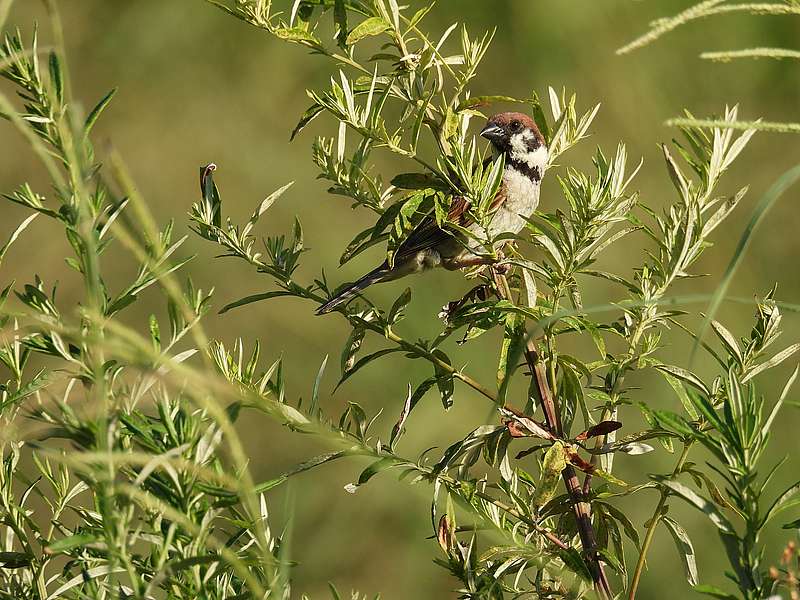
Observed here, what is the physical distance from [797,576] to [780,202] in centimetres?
342

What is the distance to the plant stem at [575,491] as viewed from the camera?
41.1 inches

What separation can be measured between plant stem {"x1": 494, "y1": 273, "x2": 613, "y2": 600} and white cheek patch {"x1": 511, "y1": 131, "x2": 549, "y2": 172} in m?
1.37

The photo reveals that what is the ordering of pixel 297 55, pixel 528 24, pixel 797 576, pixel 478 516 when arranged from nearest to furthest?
1. pixel 797 576
2. pixel 478 516
3. pixel 528 24
4. pixel 297 55

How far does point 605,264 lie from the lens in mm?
3967

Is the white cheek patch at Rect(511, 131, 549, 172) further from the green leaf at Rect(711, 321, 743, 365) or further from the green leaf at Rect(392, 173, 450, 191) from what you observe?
the green leaf at Rect(711, 321, 743, 365)

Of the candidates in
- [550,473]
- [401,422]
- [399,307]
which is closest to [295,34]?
[399,307]

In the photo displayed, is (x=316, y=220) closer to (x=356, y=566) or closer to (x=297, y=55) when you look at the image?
(x=297, y=55)

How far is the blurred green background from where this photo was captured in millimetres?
3945

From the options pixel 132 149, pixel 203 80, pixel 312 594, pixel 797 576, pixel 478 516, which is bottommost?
pixel 312 594

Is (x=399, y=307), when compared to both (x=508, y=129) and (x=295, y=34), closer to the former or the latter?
(x=295, y=34)

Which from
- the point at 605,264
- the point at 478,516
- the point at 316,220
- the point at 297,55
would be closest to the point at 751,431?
the point at 478,516

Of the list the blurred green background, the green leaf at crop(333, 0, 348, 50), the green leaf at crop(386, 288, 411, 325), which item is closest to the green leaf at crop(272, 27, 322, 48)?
the green leaf at crop(333, 0, 348, 50)

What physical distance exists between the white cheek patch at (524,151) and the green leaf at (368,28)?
1.30 m

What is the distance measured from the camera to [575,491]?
1106 millimetres
